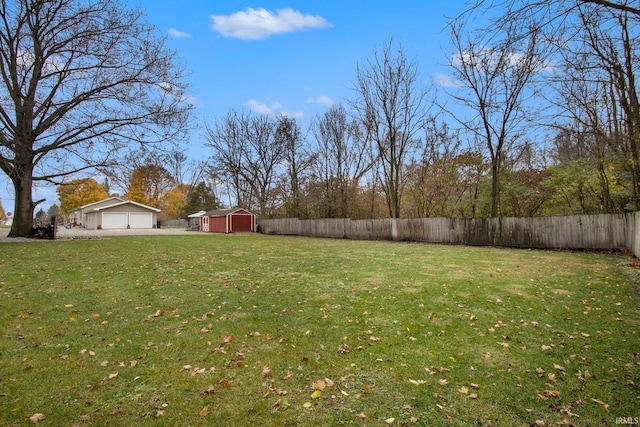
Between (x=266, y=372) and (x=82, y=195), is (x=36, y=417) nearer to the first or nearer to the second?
(x=266, y=372)

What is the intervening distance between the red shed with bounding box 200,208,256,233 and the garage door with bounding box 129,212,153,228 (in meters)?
10.8

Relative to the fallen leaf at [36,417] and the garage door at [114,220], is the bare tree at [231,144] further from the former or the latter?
the fallen leaf at [36,417]

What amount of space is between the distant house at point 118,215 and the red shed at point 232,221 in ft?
35.7

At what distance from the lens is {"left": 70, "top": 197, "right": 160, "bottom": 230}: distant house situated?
34.5 meters

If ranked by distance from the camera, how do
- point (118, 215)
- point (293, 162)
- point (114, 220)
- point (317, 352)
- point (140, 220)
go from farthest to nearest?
point (140, 220), point (118, 215), point (114, 220), point (293, 162), point (317, 352)

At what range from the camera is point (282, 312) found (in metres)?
4.66

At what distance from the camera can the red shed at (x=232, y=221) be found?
96.4ft

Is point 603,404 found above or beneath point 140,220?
beneath

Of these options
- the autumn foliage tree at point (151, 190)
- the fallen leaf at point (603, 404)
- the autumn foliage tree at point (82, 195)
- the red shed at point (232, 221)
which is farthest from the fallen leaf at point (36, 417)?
the autumn foliage tree at point (151, 190)

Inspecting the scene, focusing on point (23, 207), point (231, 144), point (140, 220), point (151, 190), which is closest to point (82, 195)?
point (151, 190)

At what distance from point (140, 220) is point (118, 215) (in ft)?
7.46

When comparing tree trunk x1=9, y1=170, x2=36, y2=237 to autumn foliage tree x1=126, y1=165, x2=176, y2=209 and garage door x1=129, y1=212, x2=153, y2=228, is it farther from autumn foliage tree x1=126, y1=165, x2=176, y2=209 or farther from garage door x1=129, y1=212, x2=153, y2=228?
autumn foliage tree x1=126, y1=165, x2=176, y2=209

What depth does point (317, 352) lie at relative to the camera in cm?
340

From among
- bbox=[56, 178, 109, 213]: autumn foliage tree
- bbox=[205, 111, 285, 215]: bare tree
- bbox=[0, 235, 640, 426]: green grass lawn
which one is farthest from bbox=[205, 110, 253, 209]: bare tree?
bbox=[0, 235, 640, 426]: green grass lawn
